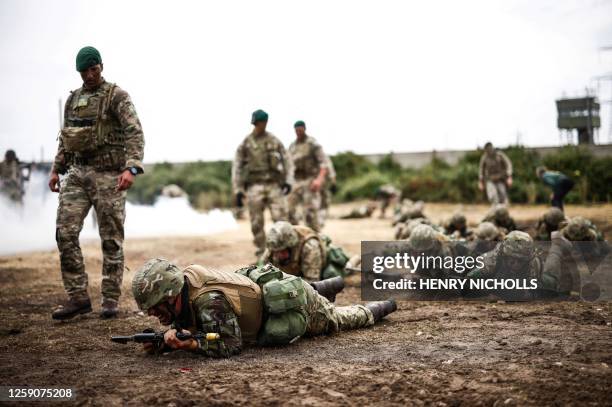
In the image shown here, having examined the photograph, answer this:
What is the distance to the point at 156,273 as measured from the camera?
3979mm

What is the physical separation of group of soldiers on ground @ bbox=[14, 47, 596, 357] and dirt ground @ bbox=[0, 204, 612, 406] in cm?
15

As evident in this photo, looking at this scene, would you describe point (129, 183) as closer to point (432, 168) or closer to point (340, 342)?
point (340, 342)

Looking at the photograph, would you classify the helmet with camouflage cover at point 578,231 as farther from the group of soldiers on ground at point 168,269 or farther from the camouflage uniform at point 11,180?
the camouflage uniform at point 11,180

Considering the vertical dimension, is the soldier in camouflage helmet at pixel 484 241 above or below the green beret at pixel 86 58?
below

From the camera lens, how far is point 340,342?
4711mm

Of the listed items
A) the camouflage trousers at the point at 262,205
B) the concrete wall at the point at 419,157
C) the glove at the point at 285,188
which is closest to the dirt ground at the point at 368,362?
the camouflage trousers at the point at 262,205

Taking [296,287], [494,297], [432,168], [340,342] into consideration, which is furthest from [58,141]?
[432,168]

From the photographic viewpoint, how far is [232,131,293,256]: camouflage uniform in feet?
A: 30.2

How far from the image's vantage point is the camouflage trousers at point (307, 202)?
Answer: 11.1m

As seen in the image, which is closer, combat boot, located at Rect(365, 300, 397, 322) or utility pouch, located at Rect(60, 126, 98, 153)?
combat boot, located at Rect(365, 300, 397, 322)

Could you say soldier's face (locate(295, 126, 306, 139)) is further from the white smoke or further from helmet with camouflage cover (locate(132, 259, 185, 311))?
helmet with camouflage cover (locate(132, 259, 185, 311))

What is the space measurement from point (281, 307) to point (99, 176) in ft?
7.36

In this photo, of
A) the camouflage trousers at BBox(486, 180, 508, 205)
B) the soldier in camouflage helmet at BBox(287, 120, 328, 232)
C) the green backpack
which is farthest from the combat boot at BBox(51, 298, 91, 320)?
the camouflage trousers at BBox(486, 180, 508, 205)

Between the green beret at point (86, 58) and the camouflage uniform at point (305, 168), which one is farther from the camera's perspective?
the camouflage uniform at point (305, 168)
